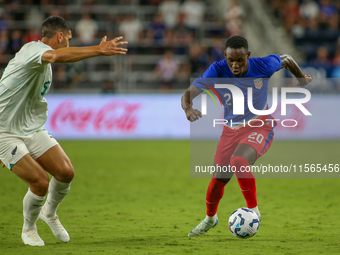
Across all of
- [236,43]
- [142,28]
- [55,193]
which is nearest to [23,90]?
[55,193]

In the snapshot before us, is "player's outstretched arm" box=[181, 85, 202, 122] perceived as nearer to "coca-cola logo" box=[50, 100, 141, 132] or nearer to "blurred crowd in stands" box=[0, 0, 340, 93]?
"coca-cola logo" box=[50, 100, 141, 132]

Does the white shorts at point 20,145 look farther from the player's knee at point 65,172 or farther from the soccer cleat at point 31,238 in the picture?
the soccer cleat at point 31,238

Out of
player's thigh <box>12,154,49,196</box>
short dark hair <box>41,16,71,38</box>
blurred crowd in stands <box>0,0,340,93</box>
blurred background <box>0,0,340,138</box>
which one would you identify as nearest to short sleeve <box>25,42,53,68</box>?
short dark hair <box>41,16,71,38</box>

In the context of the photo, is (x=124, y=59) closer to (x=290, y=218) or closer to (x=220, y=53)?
(x=220, y=53)

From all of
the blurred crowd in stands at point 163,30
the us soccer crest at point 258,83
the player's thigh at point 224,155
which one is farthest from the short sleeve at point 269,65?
the blurred crowd in stands at point 163,30

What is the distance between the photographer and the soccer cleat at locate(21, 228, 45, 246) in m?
5.31

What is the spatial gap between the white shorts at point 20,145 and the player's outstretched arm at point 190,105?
5.04ft

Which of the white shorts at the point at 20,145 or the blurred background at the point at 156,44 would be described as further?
the blurred background at the point at 156,44

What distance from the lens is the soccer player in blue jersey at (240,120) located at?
5.59m

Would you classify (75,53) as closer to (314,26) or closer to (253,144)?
(253,144)

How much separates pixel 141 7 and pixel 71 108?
6443mm

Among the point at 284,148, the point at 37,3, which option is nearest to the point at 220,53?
Answer: the point at 284,148

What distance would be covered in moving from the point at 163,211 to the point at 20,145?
8.96 feet

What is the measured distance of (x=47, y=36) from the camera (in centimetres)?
525
